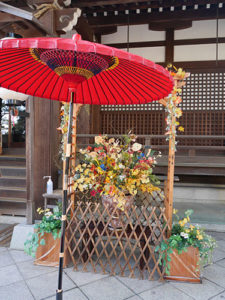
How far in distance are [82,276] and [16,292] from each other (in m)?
0.76

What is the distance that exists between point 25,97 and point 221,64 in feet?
19.0

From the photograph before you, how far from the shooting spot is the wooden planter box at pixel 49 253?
3.13m

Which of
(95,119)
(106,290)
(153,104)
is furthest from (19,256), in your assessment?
(153,104)

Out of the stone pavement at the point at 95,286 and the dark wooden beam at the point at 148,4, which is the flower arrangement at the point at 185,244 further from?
the dark wooden beam at the point at 148,4

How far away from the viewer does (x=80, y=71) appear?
1667 millimetres

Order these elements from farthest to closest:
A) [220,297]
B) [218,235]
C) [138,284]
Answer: [218,235] → [138,284] → [220,297]

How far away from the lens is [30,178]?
163 inches

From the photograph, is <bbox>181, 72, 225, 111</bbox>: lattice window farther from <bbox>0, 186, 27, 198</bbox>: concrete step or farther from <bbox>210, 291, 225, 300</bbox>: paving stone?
<bbox>210, 291, 225, 300</bbox>: paving stone

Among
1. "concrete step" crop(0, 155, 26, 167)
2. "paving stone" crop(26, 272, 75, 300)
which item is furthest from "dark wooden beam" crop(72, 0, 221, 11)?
"paving stone" crop(26, 272, 75, 300)

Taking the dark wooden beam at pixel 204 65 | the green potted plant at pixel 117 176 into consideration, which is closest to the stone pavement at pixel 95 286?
the green potted plant at pixel 117 176

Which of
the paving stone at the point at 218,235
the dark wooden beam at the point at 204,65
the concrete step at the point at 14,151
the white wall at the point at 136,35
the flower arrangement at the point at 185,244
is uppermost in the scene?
the white wall at the point at 136,35

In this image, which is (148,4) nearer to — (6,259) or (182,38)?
(182,38)

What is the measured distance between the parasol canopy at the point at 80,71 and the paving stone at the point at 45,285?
6.86 ft

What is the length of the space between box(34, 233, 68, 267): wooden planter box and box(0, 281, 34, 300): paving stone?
1.39 ft
